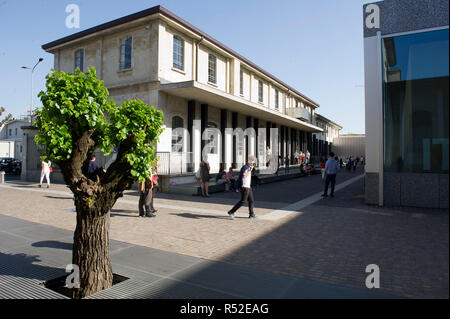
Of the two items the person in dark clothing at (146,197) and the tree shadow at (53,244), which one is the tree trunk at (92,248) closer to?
the tree shadow at (53,244)

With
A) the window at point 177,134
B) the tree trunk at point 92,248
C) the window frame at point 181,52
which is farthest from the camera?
the window at point 177,134

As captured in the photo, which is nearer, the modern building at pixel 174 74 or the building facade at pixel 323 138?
the modern building at pixel 174 74

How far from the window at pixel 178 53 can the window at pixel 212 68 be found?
113 inches

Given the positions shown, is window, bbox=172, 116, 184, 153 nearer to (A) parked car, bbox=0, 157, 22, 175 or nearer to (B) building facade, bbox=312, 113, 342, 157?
(A) parked car, bbox=0, 157, 22, 175

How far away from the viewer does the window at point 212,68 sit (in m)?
20.3

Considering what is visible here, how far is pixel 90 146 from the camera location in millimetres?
4242

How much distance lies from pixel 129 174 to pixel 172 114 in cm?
1317

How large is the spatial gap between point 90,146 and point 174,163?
11161 mm

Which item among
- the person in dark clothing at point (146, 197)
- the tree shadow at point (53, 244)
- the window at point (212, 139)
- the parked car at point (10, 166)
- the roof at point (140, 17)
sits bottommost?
the tree shadow at point (53, 244)

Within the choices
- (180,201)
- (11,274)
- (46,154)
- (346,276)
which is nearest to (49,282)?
(11,274)

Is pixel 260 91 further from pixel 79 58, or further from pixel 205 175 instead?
pixel 205 175

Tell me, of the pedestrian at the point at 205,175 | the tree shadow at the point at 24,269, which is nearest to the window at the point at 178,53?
the pedestrian at the point at 205,175

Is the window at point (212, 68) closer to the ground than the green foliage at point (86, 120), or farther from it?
farther from it

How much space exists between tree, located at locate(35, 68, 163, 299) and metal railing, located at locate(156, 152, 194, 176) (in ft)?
33.9
